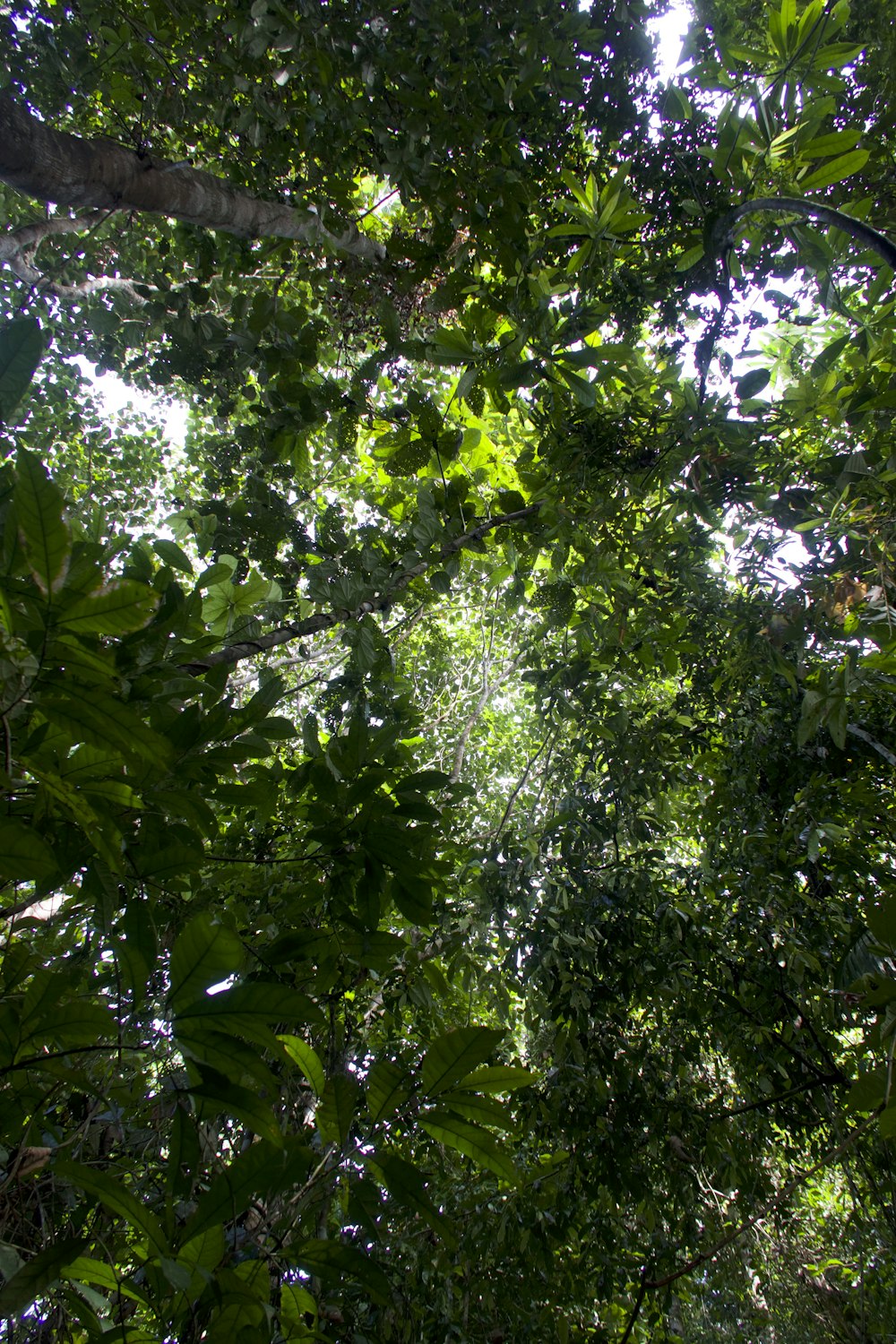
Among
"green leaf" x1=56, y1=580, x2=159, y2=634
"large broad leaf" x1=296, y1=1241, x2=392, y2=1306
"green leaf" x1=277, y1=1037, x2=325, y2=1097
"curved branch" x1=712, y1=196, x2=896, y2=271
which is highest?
"curved branch" x1=712, y1=196, x2=896, y2=271

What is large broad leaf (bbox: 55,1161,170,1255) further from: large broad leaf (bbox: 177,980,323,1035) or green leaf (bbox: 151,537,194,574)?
green leaf (bbox: 151,537,194,574)

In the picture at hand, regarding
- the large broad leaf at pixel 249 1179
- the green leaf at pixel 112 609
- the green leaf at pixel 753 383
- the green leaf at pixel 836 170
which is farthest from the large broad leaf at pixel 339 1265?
the green leaf at pixel 836 170

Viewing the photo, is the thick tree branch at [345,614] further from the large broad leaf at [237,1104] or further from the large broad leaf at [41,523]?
the large broad leaf at [237,1104]

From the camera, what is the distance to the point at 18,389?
31.9 inches

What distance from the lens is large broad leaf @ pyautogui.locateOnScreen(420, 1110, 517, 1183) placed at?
0.82 meters

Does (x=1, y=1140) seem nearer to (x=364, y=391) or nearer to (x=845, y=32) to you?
(x=364, y=391)

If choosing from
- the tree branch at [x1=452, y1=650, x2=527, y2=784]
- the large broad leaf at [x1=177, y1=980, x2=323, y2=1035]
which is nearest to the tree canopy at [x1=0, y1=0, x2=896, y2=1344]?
the large broad leaf at [x1=177, y1=980, x2=323, y2=1035]

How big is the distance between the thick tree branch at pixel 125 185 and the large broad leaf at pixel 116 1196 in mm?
1979

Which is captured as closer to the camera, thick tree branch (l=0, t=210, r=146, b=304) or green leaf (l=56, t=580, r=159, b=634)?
green leaf (l=56, t=580, r=159, b=634)

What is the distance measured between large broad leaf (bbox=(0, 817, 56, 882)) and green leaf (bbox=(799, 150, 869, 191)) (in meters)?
1.93

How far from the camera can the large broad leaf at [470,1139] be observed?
2.68 ft

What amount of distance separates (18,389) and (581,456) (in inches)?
62.5

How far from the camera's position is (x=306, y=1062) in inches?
34.7

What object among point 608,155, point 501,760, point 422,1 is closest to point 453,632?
point 501,760
